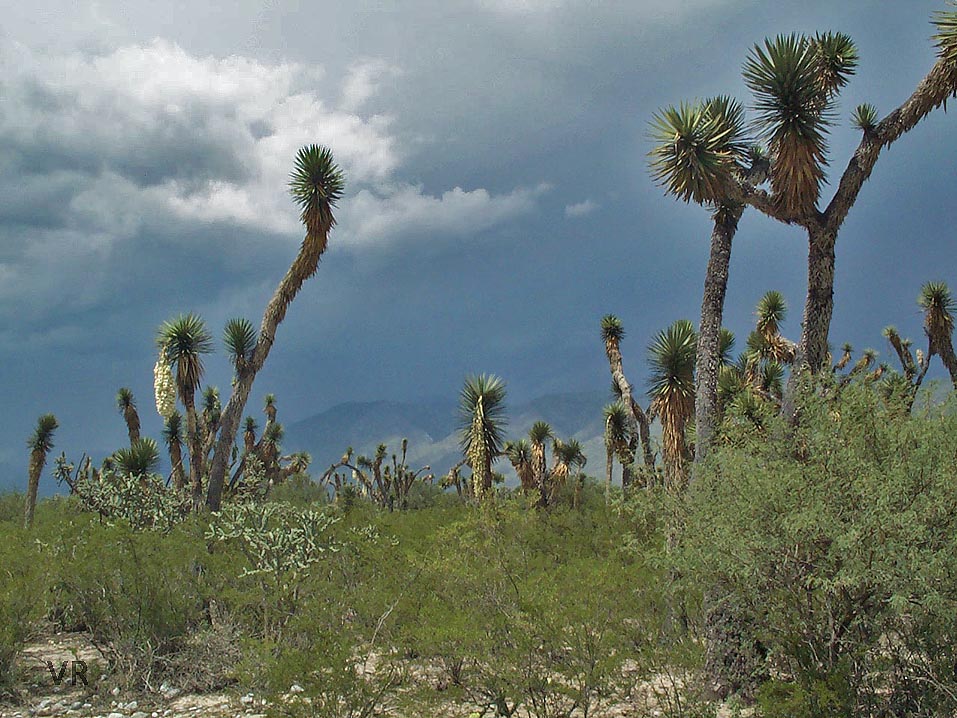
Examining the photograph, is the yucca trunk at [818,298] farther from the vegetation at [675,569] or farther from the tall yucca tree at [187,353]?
the tall yucca tree at [187,353]

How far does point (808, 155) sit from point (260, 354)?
1261 cm

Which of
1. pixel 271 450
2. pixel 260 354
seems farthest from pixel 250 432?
pixel 260 354

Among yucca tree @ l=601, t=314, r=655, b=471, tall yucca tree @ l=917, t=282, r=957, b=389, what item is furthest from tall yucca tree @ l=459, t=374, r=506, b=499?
tall yucca tree @ l=917, t=282, r=957, b=389

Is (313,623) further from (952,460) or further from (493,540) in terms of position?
(952,460)

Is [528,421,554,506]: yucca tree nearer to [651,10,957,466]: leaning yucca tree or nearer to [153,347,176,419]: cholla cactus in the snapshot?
[153,347,176,419]: cholla cactus

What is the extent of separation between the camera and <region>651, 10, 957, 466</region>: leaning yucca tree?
10766 millimetres

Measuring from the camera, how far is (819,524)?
6.23 meters

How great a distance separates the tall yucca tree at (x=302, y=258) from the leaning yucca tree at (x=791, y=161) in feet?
33.2

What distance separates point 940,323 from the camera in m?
25.7

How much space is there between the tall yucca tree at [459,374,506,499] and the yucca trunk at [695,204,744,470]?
13412 millimetres

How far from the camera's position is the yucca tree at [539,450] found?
29922 mm

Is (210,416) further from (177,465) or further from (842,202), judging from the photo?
(842,202)

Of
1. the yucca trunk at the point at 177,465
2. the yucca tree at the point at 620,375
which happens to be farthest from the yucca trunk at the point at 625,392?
the yucca trunk at the point at 177,465

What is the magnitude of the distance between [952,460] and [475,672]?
4247mm
